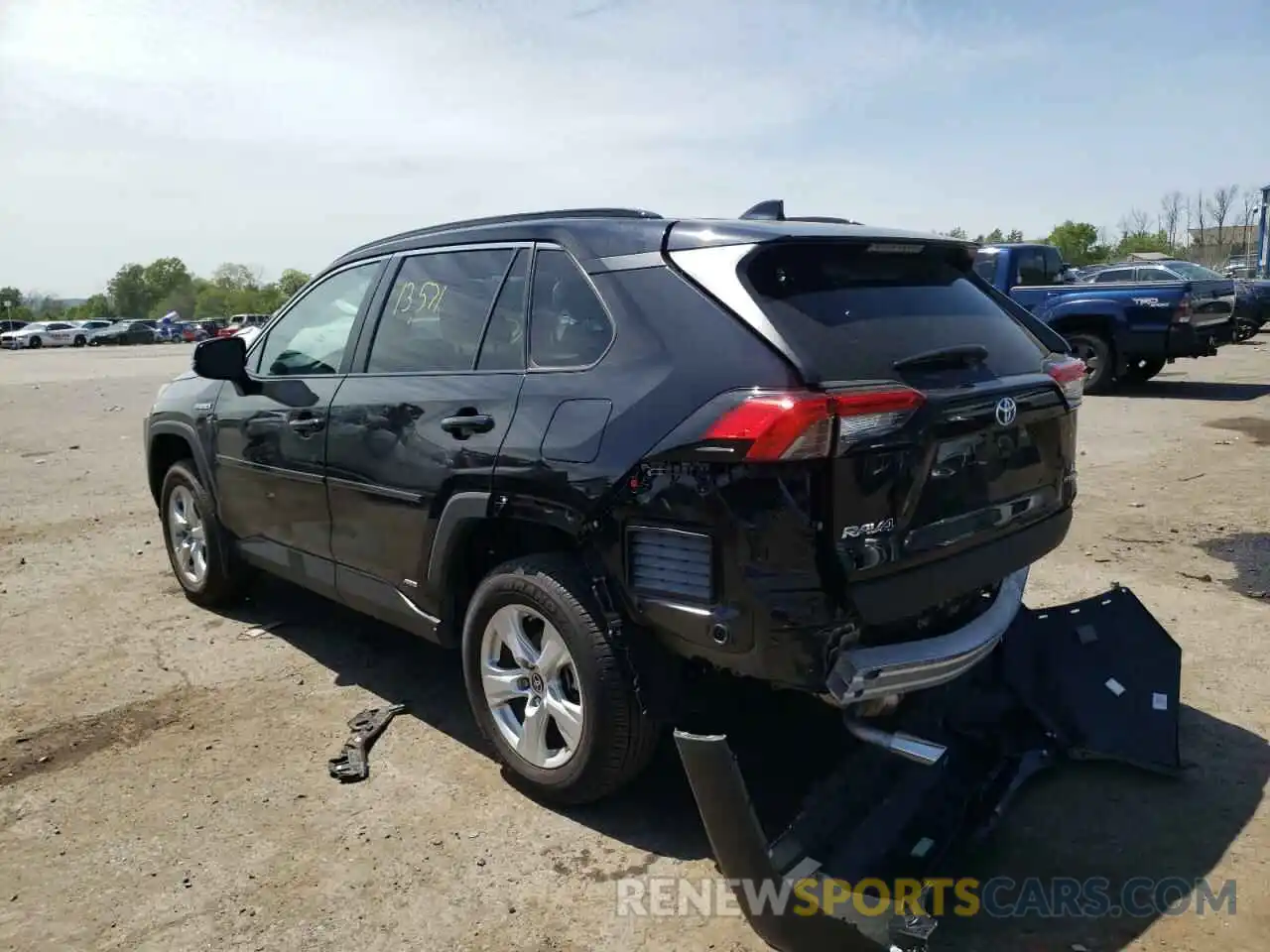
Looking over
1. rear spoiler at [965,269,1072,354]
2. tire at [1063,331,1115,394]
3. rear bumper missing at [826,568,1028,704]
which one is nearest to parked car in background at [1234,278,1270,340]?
tire at [1063,331,1115,394]

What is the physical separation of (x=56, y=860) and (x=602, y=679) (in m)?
1.84

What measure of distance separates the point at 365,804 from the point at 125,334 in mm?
67417

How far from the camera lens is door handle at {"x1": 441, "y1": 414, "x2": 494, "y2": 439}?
10.9ft

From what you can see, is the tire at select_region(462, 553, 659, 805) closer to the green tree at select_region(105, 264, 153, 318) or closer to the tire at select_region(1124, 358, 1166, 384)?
the tire at select_region(1124, 358, 1166, 384)

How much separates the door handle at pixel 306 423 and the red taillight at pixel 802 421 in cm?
213

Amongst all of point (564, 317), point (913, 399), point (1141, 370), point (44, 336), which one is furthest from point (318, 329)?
point (44, 336)

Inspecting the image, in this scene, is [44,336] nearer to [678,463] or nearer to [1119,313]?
[1119,313]

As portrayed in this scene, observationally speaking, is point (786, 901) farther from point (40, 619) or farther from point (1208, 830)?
point (40, 619)

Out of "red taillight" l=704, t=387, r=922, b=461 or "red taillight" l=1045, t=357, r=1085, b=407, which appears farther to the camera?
"red taillight" l=1045, t=357, r=1085, b=407

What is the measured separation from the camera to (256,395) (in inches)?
182

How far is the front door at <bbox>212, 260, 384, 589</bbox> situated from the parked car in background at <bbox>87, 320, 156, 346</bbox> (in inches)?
2481

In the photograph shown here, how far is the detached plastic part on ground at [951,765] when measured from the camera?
2479 mm

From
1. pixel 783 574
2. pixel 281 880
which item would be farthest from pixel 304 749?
pixel 783 574

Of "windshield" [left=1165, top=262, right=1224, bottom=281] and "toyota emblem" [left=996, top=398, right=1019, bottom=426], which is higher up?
"toyota emblem" [left=996, top=398, right=1019, bottom=426]
